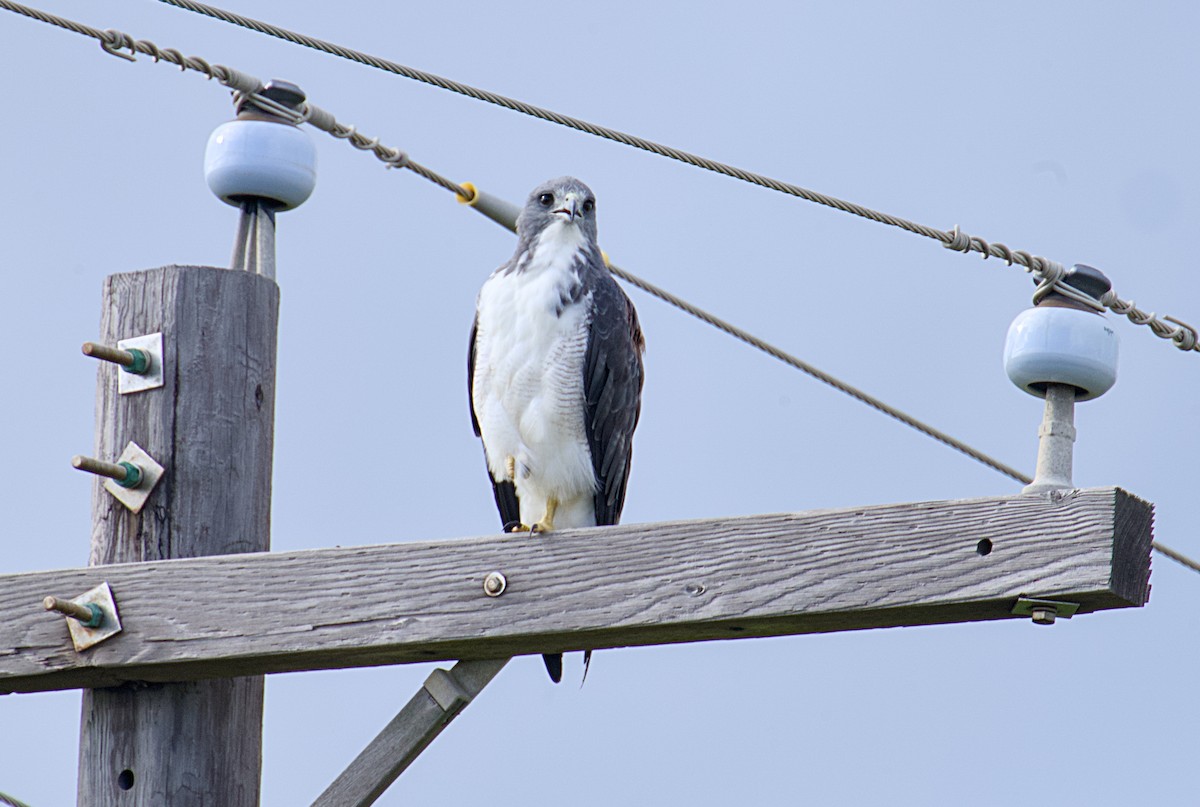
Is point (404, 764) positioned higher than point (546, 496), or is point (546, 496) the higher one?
point (546, 496)

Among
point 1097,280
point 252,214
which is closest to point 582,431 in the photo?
point 252,214

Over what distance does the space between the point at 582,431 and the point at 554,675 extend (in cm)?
77

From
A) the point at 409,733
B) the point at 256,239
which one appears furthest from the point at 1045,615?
the point at 256,239

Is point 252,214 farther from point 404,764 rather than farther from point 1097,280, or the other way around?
point 1097,280

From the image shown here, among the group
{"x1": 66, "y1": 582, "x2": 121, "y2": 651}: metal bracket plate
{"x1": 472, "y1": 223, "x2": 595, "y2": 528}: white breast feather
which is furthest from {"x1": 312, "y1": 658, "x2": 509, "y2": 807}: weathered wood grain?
{"x1": 472, "y1": 223, "x2": 595, "y2": 528}: white breast feather

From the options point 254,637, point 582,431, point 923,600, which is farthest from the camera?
point 582,431

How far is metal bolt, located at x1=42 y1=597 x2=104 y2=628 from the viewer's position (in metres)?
3.39

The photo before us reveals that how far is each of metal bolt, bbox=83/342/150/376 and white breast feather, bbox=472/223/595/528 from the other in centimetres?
123

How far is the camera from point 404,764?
344 cm

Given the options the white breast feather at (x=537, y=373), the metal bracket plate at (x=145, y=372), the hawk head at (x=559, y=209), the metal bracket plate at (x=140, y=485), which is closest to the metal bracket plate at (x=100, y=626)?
the metal bracket plate at (x=140, y=485)

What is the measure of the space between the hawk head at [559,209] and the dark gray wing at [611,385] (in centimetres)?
21

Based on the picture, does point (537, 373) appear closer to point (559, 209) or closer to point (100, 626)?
point (559, 209)

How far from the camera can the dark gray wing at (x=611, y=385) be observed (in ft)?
15.4

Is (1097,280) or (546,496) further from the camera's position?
(546,496)
